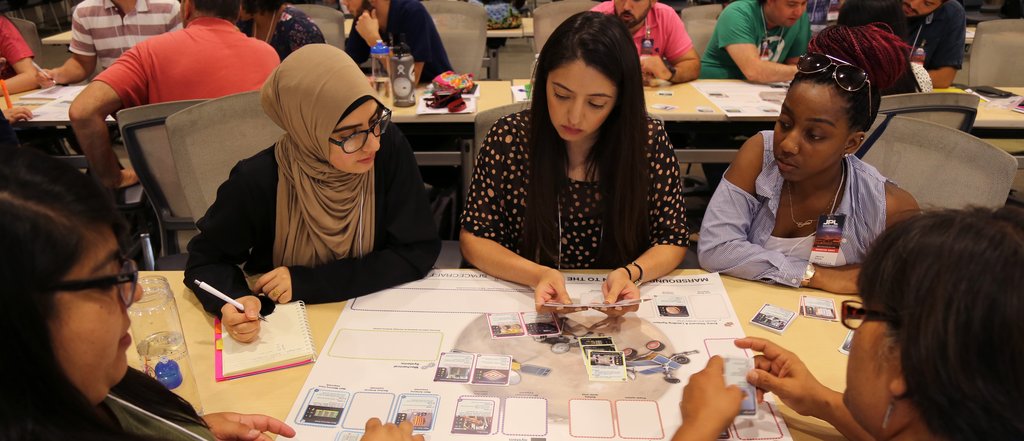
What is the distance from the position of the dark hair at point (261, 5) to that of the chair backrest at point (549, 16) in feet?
5.26

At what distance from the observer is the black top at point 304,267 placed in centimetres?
149

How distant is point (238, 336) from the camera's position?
4.38ft

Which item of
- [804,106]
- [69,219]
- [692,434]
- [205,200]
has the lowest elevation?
[205,200]

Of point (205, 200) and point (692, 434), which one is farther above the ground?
point (692, 434)

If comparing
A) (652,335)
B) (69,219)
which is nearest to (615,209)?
(652,335)

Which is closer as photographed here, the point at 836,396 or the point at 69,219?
the point at 69,219

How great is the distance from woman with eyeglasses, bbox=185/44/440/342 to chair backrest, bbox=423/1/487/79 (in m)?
2.53

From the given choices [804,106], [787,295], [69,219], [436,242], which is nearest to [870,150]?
[804,106]

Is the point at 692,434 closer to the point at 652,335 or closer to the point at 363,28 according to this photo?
the point at 652,335

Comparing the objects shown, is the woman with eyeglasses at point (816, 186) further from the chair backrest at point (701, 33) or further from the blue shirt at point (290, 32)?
the blue shirt at point (290, 32)

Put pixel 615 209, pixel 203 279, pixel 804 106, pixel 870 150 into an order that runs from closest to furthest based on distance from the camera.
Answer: pixel 203 279 < pixel 804 106 < pixel 615 209 < pixel 870 150

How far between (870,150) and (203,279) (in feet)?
6.35

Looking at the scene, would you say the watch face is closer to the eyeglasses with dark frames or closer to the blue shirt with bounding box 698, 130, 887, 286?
the blue shirt with bounding box 698, 130, 887, 286

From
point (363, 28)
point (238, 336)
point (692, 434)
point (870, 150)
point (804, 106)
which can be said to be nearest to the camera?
point (692, 434)
